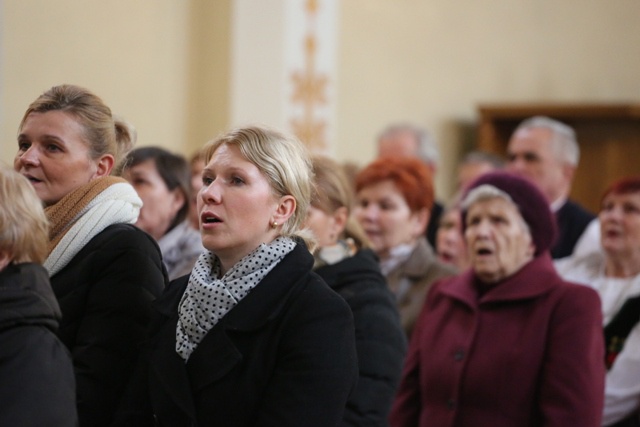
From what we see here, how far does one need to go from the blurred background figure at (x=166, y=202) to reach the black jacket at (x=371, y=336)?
2.80 ft

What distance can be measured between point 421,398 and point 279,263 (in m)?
1.75

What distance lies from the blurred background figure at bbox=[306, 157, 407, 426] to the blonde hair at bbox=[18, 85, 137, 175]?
29.2 inches

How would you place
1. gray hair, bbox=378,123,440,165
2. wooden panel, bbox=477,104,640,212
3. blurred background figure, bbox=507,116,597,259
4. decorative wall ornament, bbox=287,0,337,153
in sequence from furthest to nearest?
wooden panel, bbox=477,104,640,212, gray hair, bbox=378,123,440,165, decorative wall ornament, bbox=287,0,337,153, blurred background figure, bbox=507,116,597,259

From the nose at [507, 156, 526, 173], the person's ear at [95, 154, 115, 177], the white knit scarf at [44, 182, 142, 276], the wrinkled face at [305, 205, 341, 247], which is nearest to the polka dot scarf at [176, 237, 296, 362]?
the white knit scarf at [44, 182, 142, 276]

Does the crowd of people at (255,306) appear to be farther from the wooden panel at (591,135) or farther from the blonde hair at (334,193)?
the wooden panel at (591,135)

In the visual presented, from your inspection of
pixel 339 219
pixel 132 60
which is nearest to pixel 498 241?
pixel 339 219

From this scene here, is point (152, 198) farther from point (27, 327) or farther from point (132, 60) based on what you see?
point (132, 60)

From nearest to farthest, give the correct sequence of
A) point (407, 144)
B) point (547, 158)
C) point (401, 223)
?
point (401, 223)
point (547, 158)
point (407, 144)

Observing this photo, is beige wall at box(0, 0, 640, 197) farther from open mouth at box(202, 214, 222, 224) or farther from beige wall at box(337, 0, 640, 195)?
open mouth at box(202, 214, 222, 224)

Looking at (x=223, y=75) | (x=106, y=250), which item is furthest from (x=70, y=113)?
(x=223, y=75)

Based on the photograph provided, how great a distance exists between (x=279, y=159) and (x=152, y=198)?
1.68 metres

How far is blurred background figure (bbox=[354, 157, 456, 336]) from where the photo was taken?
15.2 ft

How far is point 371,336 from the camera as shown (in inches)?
131

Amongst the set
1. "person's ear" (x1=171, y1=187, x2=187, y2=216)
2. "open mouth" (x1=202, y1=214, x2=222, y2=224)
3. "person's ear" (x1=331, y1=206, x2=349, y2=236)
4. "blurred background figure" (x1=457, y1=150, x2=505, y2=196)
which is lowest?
"blurred background figure" (x1=457, y1=150, x2=505, y2=196)
